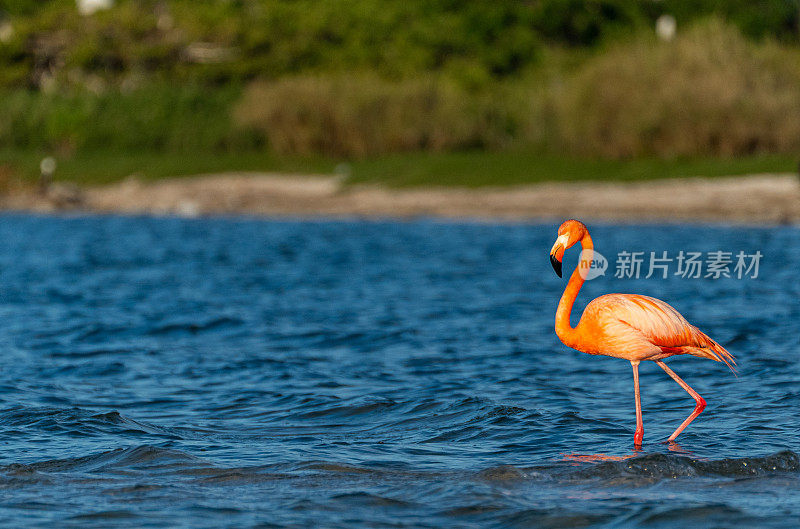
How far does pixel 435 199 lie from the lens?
105ft

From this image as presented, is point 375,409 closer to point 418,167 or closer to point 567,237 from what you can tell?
point 567,237

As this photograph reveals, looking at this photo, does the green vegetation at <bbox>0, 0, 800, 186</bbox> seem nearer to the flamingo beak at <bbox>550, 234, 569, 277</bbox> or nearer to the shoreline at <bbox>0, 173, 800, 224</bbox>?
the shoreline at <bbox>0, 173, 800, 224</bbox>

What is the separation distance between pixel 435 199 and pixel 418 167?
2.99 meters

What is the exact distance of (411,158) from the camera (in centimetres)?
3653

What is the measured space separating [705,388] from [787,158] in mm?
22273

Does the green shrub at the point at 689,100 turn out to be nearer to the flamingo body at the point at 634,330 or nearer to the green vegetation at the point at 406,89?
the green vegetation at the point at 406,89

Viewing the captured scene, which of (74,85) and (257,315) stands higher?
(74,85)

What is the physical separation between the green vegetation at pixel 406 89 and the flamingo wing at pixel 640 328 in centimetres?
2309

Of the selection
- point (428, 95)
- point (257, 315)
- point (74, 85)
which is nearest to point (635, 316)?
point (257, 315)

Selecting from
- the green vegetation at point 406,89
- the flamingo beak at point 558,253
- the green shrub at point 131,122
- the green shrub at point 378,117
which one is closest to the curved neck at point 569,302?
the flamingo beak at point 558,253

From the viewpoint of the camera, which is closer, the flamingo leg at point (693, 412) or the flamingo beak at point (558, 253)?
the flamingo beak at point (558, 253)

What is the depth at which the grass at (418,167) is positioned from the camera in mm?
30812

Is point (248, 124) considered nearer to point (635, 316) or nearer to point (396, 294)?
point (396, 294)

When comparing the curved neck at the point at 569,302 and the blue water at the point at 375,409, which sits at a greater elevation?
the curved neck at the point at 569,302
